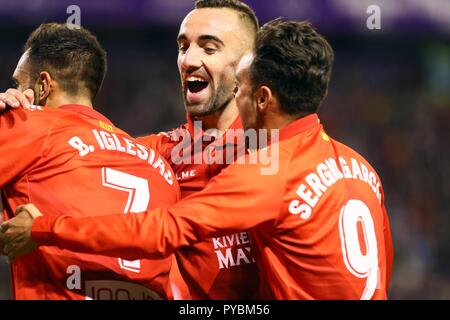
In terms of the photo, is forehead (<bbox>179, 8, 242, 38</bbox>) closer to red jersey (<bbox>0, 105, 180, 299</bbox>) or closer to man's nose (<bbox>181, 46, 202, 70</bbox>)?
man's nose (<bbox>181, 46, 202, 70</bbox>)

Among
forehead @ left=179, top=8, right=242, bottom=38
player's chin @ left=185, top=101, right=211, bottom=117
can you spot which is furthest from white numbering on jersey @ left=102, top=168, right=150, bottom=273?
forehead @ left=179, top=8, right=242, bottom=38

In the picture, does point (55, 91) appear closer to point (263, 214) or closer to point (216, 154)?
point (216, 154)

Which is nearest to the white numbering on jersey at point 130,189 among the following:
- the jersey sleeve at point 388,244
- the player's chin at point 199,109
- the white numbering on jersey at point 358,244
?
the player's chin at point 199,109

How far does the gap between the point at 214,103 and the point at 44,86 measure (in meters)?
0.90

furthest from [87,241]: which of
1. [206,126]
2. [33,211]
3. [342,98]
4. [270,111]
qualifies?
[342,98]

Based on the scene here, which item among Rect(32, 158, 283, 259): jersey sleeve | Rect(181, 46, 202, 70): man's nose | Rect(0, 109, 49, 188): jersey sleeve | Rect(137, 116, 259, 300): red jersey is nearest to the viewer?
Rect(32, 158, 283, 259): jersey sleeve

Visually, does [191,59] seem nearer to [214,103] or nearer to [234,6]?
[214,103]

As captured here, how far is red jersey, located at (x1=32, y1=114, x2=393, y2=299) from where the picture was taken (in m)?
2.95

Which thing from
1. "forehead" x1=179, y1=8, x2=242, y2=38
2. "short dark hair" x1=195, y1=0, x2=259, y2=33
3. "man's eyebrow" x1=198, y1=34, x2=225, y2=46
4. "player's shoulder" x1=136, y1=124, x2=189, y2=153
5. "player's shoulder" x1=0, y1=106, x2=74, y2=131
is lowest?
"player's shoulder" x1=136, y1=124, x2=189, y2=153

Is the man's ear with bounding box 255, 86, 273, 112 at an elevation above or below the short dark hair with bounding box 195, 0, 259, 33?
below

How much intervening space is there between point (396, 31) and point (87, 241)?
8275mm

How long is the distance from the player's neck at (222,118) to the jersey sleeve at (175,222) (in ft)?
3.78

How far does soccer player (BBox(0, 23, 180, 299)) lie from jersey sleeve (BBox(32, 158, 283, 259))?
59mm

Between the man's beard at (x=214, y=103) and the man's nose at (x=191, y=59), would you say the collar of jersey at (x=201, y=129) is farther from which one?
the man's nose at (x=191, y=59)
